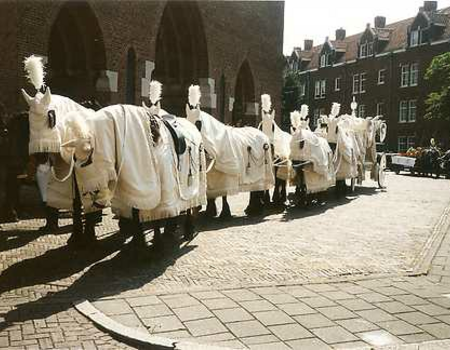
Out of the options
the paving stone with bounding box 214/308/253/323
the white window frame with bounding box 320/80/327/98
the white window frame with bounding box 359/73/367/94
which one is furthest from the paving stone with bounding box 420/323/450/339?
the white window frame with bounding box 320/80/327/98

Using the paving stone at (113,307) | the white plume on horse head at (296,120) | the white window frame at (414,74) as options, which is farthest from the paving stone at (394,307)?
the white window frame at (414,74)

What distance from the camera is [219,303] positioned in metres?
5.16

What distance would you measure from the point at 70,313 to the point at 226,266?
7.58 ft

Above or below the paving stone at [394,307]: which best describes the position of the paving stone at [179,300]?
above

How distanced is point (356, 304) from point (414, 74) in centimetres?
4454

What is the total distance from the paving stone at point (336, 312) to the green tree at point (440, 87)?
35.9 meters

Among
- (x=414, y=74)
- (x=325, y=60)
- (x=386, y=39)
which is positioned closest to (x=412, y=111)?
(x=414, y=74)

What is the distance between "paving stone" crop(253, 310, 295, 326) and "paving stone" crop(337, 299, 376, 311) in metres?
0.71

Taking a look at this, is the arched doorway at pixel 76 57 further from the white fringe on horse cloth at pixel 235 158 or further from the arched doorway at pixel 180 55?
the white fringe on horse cloth at pixel 235 158

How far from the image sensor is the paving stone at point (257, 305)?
5.03 meters

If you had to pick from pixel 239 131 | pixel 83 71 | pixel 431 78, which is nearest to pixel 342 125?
pixel 239 131

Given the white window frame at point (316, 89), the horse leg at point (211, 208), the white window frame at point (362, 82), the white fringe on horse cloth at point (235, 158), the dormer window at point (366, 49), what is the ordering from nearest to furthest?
the white fringe on horse cloth at point (235, 158)
the horse leg at point (211, 208)
the dormer window at point (366, 49)
the white window frame at point (362, 82)
the white window frame at point (316, 89)

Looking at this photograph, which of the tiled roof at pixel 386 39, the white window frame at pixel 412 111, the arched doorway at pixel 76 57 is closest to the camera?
the arched doorway at pixel 76 57

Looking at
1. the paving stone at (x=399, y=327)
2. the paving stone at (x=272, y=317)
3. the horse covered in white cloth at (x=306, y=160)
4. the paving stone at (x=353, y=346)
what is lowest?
the paving stone at (x=353, y=346)
